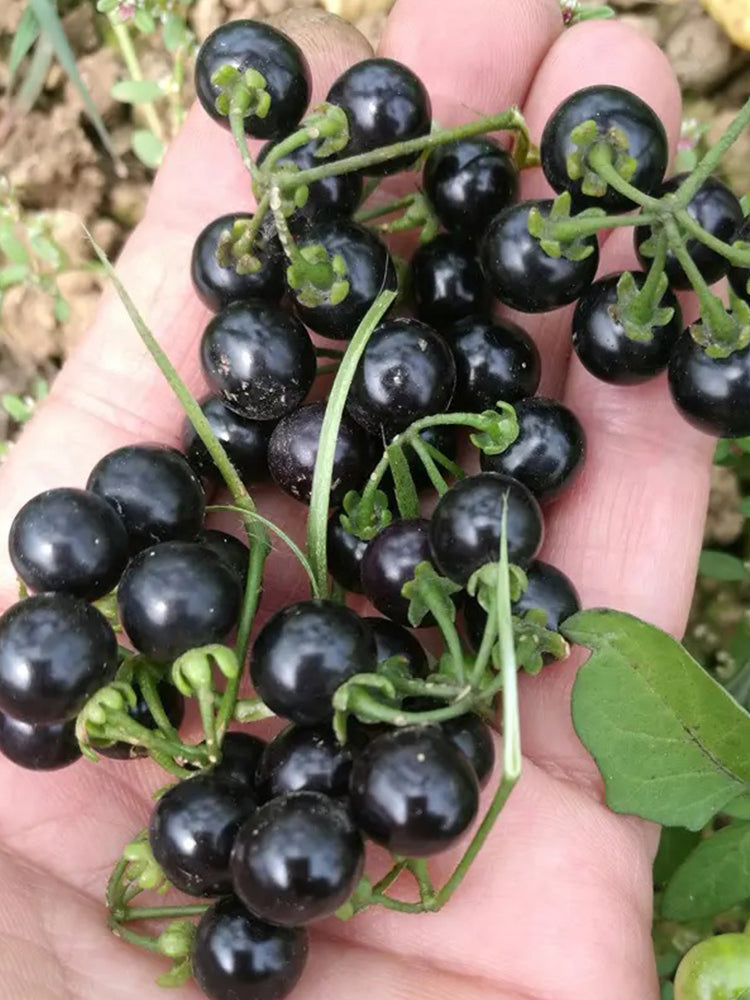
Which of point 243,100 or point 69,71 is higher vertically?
point 243,100

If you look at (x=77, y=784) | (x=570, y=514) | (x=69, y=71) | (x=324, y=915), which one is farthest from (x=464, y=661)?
(x=69, y=71)

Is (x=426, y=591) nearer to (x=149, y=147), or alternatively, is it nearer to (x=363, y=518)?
(x=363, y=518)

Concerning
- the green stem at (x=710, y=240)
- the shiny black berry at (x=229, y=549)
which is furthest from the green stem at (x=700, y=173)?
the shiny black berry at (x=229, y=549)

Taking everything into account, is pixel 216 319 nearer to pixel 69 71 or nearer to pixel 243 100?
pixel 243 100

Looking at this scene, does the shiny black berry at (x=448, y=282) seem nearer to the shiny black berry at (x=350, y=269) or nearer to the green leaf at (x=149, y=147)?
the shiny black berry at (x=350, y=269)

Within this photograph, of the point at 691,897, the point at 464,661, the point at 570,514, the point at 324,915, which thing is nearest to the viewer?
the point at 324,915

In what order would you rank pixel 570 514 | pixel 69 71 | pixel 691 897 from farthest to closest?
1. pixel 69 71
2. pixel 570 514
3. pixel 691 897
